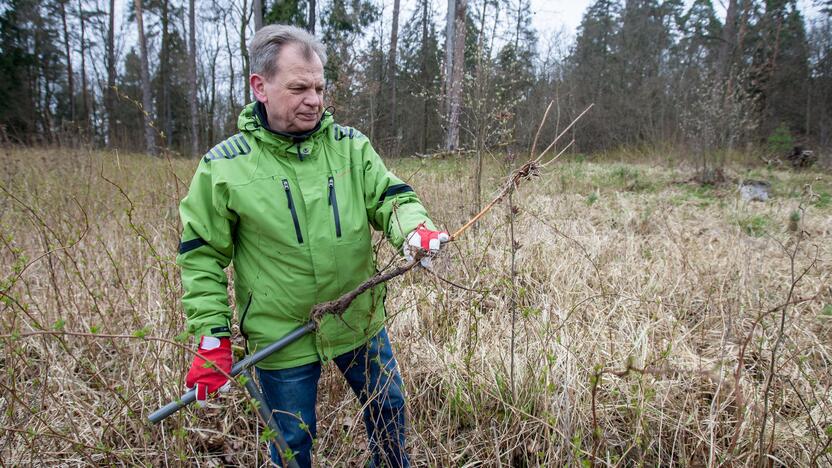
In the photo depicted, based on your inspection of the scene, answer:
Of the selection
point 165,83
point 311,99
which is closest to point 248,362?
point 311,99

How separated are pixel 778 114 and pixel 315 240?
59.8ft

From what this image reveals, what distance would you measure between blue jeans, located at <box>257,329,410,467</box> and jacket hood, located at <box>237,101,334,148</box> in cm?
75

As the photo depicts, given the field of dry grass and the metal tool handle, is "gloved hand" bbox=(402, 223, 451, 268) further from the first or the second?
the metal tool handle

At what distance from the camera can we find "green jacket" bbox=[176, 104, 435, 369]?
132cm

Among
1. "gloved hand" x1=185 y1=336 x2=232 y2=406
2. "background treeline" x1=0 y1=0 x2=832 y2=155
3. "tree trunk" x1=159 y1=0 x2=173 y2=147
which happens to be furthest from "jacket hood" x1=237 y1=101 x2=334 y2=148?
"tree trunk" x1=159 y1=0 x2=173 y2=147

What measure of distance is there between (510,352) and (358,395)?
85cm

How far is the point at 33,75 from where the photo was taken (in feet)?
55.6

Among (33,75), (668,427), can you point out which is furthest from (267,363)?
(33,75)

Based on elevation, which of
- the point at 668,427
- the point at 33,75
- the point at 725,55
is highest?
the point at 33,75

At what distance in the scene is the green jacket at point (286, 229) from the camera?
1.32 metres

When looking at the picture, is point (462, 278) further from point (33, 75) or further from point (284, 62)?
point (33, 75)

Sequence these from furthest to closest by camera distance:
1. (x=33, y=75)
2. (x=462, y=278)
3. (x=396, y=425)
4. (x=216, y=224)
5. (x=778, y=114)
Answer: (x=33, y=75), (x=778, y=114), (x=462, y=278), (x=396, y=425), (x=216, y=224)

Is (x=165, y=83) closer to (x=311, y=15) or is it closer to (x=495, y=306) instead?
(x=311, y=15)

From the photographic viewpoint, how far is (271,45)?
136 centimetres
